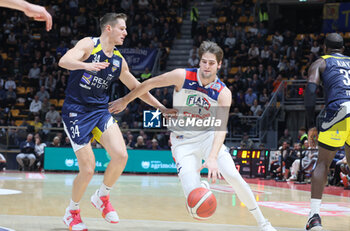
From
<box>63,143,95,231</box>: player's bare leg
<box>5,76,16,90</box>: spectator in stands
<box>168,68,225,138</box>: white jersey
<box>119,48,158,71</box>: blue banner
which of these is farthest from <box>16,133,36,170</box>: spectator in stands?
<box>168,68,225,138</box>: white jersey

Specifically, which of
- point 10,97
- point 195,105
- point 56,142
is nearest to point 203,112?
point 195,105

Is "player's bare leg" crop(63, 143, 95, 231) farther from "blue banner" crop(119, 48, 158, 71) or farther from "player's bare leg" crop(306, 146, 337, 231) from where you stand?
"blue banner" crop(119, 48, 158, 71)

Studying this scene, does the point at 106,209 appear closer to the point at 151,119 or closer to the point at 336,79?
the point at 336,79

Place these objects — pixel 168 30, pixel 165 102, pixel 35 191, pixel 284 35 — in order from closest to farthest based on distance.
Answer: pixel 35 191 → pixel 165 102 → pixel 284 35 → pixel 168 30

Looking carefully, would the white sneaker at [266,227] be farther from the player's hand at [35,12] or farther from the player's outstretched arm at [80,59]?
the player's hand at [35,12]

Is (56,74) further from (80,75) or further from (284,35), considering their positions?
(80,75)

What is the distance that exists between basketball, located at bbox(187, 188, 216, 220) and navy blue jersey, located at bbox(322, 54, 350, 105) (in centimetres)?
199

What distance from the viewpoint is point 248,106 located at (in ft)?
60.8

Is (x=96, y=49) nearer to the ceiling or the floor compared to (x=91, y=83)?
nearer to the ceiling

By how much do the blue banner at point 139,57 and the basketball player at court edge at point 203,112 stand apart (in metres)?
15.4

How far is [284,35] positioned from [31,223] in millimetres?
17068

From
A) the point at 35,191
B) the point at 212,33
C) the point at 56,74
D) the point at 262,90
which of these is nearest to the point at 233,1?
the point at 212,33

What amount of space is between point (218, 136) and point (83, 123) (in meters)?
1.52

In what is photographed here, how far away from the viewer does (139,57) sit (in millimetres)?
20906
